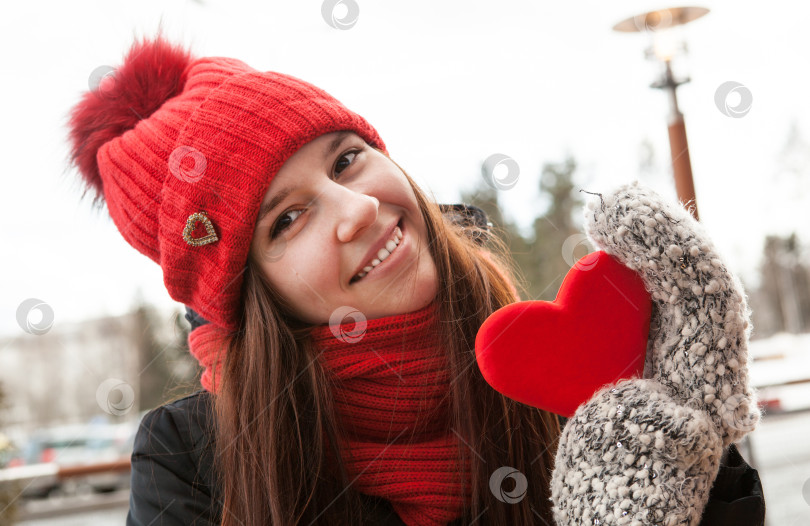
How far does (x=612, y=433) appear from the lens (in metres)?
A: 0.76

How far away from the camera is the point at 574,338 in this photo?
2.72ft

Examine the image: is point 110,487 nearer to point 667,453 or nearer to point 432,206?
point 432,206

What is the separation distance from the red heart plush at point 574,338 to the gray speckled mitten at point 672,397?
38mm

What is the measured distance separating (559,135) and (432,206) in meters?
5.85

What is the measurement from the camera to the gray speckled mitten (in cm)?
72

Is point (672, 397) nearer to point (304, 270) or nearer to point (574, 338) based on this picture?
point (574, 338)
